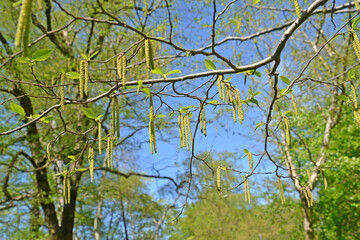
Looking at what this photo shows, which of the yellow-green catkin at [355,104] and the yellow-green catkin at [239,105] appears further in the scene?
the yellow-green catkin at [355,104]

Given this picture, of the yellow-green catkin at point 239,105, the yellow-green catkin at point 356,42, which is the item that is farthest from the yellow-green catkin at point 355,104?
the yellow-green catkin at point 239,105

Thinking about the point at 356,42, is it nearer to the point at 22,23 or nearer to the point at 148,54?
the point at 148,54

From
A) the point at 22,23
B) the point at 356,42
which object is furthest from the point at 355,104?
the point at 22,23

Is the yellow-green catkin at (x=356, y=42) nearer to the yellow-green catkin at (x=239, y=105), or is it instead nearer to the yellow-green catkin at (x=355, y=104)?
the yellow-green catkin at (x=355, y=104)

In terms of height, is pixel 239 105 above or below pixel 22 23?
above

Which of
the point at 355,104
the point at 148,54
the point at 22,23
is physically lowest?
the point at 22,23

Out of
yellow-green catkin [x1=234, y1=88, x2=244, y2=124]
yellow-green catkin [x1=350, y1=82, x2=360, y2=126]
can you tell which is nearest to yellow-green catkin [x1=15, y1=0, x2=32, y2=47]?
yellow-green catkin [x1=234, y1=88, x2=244, y2=124]

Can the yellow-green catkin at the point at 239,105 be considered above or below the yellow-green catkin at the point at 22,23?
above

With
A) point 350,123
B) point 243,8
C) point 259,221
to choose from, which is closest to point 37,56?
point 243,8

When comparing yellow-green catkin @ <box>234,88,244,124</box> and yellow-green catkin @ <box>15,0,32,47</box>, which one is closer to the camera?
yellow-green catkin @ <box>15,0,32,47</box>

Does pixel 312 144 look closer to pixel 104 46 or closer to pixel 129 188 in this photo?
pixel 104 46

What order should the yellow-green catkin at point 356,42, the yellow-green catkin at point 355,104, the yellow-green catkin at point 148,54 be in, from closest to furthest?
the yellow-green catkin at point 148,54, the yellow-green catkin at point 356,42, the yellow-green catkin at point 355,104

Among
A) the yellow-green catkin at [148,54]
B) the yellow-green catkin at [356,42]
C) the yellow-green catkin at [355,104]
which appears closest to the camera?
the yellow-green catkin at [148,54]

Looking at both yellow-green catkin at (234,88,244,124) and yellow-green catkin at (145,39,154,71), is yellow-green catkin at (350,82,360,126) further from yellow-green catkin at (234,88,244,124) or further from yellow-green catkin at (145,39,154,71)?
yellow-green catkin at (145,39,154,71)
